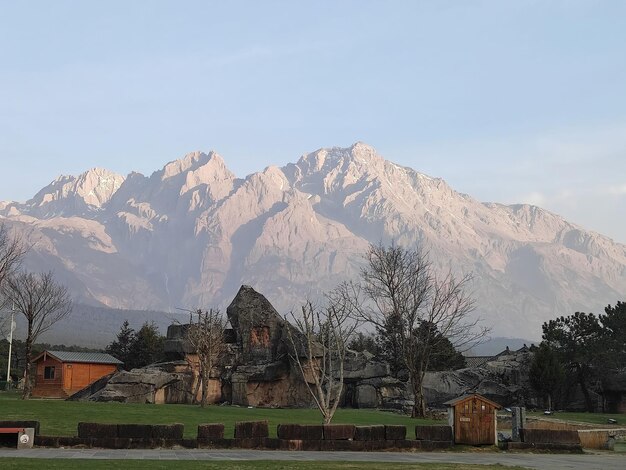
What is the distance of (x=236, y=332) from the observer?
86375mm

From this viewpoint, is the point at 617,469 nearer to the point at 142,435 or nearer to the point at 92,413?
the point at 142,435

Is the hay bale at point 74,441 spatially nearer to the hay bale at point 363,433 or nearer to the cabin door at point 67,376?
the hay bale at point 363,433

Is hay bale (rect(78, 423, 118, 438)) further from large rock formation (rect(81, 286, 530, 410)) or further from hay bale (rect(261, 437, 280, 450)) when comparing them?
large rock formation (rect(81, 286, 530, 410))

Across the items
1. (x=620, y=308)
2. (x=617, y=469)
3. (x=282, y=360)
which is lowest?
(x=617, y=469)

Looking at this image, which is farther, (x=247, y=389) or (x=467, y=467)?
(x=247, y=389)

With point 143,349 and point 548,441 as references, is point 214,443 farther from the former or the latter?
point 143,349

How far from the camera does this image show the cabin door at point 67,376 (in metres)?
88.2

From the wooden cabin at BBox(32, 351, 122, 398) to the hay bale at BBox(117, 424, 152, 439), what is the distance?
186 ft

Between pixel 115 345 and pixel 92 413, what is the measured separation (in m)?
71.3

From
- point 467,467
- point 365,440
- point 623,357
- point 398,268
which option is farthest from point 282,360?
point 467,467

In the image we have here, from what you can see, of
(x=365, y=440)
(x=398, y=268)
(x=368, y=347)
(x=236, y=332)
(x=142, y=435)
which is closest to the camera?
(x=142, y=435)

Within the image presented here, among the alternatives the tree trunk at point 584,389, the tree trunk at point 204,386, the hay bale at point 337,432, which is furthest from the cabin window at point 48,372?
the hay bale at point 337,432

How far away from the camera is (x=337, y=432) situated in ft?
120

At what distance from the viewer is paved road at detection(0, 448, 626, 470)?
30.6 m
